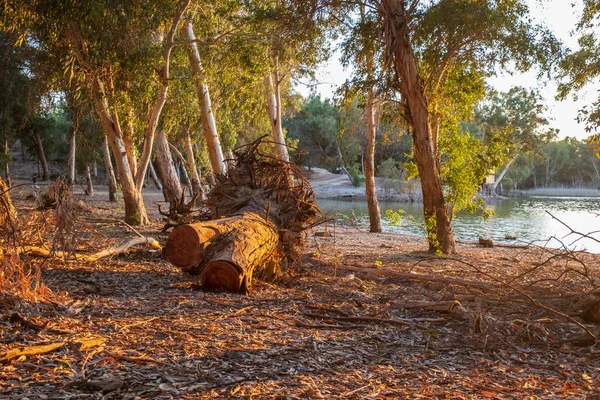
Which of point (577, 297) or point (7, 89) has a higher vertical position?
point (7, 89)

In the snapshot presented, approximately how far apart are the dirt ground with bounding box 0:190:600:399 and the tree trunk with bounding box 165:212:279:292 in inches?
8.5

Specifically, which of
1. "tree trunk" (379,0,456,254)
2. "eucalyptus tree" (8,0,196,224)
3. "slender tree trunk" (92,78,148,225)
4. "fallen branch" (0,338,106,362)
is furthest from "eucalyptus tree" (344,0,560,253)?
"fallen branch" (0,338,106,362)

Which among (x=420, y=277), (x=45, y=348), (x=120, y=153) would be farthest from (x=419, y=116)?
(x=45, y=348)

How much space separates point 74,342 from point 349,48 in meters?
9.75

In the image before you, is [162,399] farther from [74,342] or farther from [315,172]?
[315,172]

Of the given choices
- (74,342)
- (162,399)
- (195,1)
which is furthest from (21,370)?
(195,1)

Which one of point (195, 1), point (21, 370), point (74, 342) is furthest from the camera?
point (195, 1)

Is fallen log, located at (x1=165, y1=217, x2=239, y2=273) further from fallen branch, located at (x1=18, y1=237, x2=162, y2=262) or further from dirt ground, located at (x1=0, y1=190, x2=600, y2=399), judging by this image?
fallen branch, located at (x1=18, y1=237, x2=162, y2=262)

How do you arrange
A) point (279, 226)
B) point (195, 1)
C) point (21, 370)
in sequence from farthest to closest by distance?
point (195, 1) < point (279, 226) < point (21, 370)

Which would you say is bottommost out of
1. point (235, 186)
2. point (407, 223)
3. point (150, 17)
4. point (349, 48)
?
point (407, 223)

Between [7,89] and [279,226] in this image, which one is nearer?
[279,226]

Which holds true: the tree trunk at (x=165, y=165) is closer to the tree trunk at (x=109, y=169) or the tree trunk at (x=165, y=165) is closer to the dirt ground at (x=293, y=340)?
the tree trunk at (x=109, y=169)

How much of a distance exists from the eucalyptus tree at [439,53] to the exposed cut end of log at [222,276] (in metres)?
5.64

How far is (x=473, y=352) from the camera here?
4.14 metres
